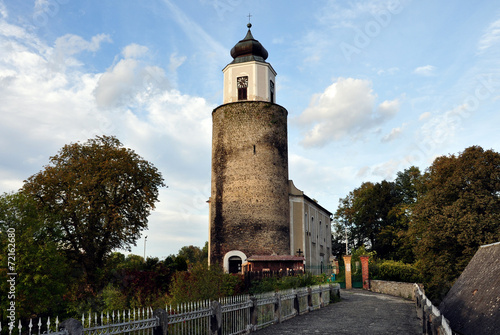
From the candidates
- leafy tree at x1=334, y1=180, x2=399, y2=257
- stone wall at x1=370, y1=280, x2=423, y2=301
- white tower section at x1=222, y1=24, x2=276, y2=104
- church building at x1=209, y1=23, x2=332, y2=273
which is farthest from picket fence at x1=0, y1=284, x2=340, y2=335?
leafy tree at x1=334, y1=180, x2=399, y2=257

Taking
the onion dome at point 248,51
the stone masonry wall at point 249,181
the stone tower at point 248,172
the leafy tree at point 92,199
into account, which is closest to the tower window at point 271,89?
the stone tower at point 248,172

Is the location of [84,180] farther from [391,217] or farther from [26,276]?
[391,217]

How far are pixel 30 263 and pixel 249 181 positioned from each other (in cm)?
1642

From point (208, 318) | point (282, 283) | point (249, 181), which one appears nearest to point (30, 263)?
point (282, 283)

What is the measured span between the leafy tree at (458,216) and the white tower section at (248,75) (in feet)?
53.8

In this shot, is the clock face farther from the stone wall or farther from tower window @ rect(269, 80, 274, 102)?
the stone wall

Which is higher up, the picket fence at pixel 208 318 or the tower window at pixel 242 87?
the tower window at pixel 242 87

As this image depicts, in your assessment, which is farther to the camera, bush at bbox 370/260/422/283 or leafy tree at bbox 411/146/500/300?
bush at bbox 370/260/422/283

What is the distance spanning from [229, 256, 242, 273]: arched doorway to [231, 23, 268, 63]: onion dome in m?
16.9

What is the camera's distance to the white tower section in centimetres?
3762

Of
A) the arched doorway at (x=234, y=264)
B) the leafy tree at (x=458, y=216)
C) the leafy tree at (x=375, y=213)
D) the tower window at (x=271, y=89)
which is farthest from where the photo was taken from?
the leafy tree at (x=375, y=213)

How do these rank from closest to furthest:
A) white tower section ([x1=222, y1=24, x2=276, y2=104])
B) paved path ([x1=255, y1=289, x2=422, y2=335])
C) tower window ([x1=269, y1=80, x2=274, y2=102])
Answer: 1. paved path ([x1=255, y1=289, x2=422, y2=335])
2. white tower section ([x1=222, y1=24, x2=276, y2=104])
3. tower window ([x1=269, y1=80, x2=274, y2=102])

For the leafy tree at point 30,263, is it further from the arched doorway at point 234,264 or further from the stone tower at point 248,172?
the stone tower at point 248,172

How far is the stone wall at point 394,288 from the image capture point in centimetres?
2393
